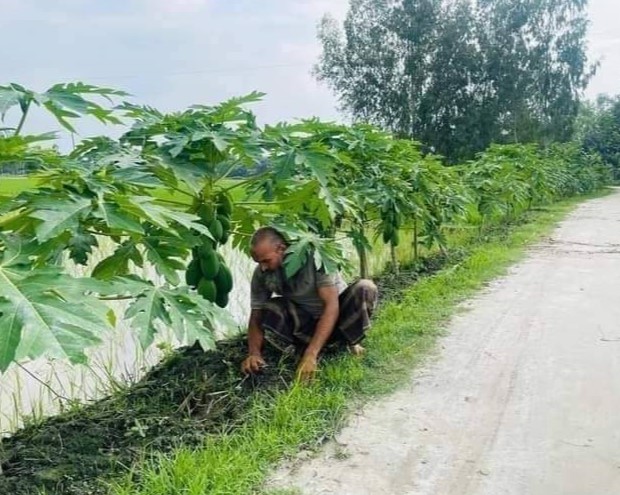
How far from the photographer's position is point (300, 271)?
398 centimetres

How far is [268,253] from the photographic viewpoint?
369 centimetres

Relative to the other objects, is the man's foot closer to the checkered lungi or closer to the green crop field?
the checkered lungi

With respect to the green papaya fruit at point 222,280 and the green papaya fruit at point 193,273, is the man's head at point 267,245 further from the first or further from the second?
the green papaya fruit at point 193,273

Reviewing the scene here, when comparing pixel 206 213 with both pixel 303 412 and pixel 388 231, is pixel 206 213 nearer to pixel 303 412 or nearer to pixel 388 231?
pixel 303 412

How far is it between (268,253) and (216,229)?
416 mm

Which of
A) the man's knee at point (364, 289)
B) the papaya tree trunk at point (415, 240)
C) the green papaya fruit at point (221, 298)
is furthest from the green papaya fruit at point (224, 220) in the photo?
the papaya tree trunk at point (415, 240)

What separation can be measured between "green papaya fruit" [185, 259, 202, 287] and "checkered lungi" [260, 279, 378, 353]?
70 centimetres

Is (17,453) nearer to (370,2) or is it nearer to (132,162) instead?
(132,162)

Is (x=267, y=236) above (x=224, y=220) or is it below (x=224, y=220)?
below

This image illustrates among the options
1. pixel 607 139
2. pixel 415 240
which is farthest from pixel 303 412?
pixel 607 139

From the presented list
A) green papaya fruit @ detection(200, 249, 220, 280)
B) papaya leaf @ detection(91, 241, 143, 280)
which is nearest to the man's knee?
green papaya fruit @ detection(200, 249, 220, 280)

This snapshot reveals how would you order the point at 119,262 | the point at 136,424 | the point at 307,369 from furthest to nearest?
the point at 307,369, the point at 136,424, the point at 119,262

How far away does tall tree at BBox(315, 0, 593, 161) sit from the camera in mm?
28359

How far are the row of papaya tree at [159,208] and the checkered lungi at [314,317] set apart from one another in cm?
42
